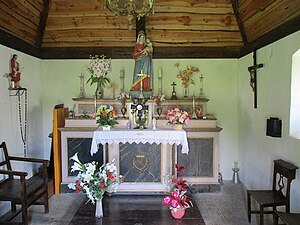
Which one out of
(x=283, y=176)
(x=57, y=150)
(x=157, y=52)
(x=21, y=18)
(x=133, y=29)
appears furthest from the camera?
(x=157, y=52)

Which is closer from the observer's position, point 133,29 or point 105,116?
point 105,116

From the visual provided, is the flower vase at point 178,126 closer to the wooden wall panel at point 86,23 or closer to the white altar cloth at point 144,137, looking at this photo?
the white altar cloth at point 144,137

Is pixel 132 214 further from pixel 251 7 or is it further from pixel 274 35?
pixel 251 7

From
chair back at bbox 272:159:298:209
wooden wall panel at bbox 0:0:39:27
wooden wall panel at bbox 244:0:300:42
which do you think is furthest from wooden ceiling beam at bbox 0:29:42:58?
chair back at bbox 272:159:298:209

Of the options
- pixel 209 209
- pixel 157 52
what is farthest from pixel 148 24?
pixel 209 209

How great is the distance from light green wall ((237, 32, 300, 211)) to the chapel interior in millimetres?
20

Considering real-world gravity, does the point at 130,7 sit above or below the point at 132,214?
above

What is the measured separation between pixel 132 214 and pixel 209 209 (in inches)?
55.2

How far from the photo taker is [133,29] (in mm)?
5527

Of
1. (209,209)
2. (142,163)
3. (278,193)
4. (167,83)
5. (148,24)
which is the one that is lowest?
(209,209)

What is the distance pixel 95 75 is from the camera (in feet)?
19.2

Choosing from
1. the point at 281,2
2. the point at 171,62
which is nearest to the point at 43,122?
the point at 171,62

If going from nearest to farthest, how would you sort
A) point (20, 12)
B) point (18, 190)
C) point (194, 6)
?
point (18, 190), point (20, 12), point (194, 6)

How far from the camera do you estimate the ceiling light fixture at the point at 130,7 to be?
3166 mm
